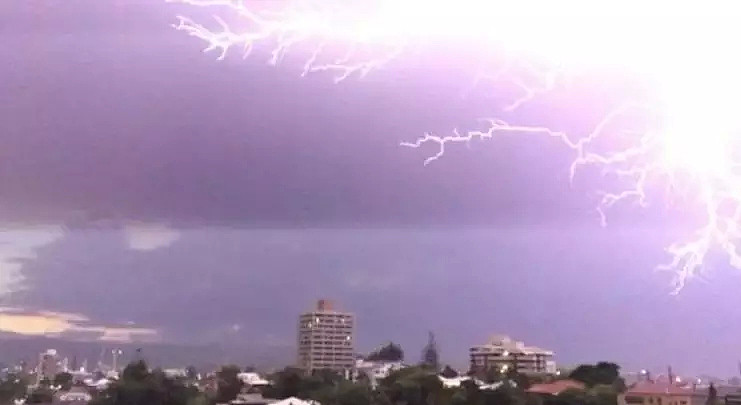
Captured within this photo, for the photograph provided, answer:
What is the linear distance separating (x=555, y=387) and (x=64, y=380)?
2.98 metres

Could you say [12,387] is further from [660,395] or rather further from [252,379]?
[660,395]

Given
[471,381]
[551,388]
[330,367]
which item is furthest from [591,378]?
[330,367]

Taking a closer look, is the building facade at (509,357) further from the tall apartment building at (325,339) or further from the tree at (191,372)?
the tree at (191,372)

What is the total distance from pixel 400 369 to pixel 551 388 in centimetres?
93

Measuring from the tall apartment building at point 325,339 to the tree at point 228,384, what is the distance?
0.39 meters

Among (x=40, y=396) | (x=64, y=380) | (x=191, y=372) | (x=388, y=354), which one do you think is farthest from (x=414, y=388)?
(x=40, y=396)

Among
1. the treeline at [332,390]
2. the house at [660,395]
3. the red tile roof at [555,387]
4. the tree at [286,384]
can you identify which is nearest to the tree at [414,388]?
the treeline at [332,390]

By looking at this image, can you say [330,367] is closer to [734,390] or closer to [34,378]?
[34,378]

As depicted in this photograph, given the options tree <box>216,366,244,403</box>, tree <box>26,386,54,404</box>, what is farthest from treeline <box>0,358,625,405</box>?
tree <box>26,386,54,404</box>

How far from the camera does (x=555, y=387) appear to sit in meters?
4.44

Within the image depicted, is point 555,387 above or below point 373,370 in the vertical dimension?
below

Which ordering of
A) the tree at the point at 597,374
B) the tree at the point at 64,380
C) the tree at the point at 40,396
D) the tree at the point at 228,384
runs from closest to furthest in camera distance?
1. the tree at the point at 597,374
2. the tree at the point at 228,384
3. the tree at the point at 64,380
4. the tree at the point at 40,396

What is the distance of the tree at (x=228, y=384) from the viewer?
4.26 m

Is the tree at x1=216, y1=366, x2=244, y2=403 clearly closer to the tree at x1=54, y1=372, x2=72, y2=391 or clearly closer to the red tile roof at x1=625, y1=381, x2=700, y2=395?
the tree at x1=54, y1=372, x2=72, y2=391
